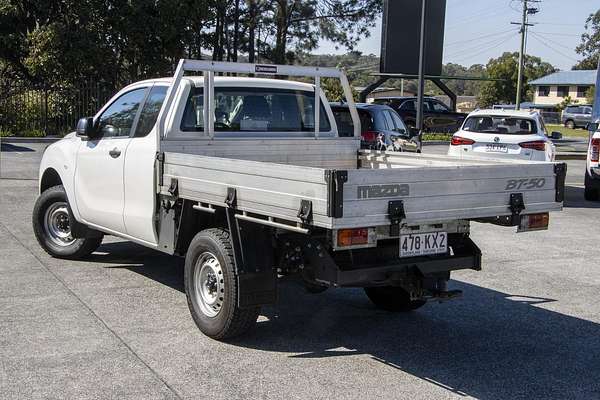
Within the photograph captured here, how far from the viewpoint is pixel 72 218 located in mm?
7625

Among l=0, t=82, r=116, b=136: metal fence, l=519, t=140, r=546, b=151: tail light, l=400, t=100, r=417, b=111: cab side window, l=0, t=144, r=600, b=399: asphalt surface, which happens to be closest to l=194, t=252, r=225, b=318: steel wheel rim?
l=0, t=144, r=600, b=399: asphalt surface

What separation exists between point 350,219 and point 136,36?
2294 cm

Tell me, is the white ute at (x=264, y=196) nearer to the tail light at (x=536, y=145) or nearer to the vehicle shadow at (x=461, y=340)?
the vehicle shadow at (x=461, y=340)

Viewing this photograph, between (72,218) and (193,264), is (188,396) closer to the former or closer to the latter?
(193,264)

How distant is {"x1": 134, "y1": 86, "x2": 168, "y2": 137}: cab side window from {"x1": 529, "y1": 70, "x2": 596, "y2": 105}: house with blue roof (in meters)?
85.7

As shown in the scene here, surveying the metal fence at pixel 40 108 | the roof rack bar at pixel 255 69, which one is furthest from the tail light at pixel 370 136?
the metal fence at pixel 40 108

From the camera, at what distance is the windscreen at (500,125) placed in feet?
43.2

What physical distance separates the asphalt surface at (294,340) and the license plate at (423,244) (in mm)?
771

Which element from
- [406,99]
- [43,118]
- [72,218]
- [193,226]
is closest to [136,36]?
[43,118]

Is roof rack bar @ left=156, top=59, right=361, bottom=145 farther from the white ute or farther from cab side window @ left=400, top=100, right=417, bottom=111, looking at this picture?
cab side window @ left=400, top=100, right=417, bottom=111

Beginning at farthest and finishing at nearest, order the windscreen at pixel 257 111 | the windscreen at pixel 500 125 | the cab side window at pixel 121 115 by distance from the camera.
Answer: the windscreen at pixel 500 125 → the cab side window at pixel 121 115 → the windscreen at pixel 257 111

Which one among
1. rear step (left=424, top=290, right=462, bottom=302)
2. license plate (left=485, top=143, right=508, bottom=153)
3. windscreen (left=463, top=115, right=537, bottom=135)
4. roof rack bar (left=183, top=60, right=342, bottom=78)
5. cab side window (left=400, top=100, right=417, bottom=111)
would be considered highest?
cab side window (left=400, top=100, right=417, bottom=111)

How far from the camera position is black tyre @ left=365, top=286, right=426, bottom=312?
6.14 m

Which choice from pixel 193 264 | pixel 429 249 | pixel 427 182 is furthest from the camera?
pixel 193 264
